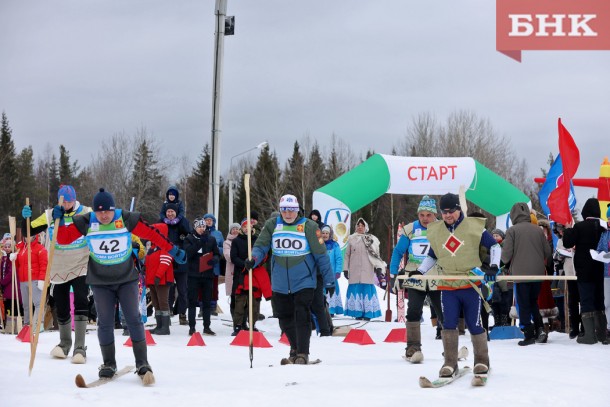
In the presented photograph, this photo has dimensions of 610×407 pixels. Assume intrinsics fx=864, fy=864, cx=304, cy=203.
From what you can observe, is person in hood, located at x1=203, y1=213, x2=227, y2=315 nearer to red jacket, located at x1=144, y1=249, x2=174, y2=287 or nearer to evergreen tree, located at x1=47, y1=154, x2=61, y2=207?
red jacket, located at x1=144, y1=249, x2=174, y2=287

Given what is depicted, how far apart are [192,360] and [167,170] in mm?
57784

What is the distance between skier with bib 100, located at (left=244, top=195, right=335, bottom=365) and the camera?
9164 millimetres

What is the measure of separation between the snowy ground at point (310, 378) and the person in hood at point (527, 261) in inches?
13.6

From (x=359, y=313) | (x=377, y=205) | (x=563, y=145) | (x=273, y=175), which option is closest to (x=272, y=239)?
(x=563, y=145)

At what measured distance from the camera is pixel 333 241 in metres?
15.3

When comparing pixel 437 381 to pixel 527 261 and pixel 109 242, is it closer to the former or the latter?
pixel 109 242

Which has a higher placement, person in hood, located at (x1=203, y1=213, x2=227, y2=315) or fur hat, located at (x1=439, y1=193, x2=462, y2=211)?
fur hat, located at (x1=439, y1=193, x2=462, y2=211)

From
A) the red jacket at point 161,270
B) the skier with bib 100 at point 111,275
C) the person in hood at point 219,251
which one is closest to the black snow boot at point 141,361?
the skier with bib 100 at point 111,275

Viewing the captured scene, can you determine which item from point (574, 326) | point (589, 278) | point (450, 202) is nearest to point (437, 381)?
point (450, 202)

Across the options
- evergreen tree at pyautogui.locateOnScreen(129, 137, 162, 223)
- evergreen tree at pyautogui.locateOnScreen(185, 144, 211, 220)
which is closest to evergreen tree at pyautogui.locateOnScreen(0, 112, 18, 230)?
evergreen tree at pyautogui.locateOnScreen(129, 137, 162, 223)

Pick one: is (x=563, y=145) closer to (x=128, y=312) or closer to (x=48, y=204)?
(x=128, y=312)

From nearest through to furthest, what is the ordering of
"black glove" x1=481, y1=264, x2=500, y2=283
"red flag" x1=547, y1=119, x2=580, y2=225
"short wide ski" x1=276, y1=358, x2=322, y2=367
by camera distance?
"black glove" x1=481, y1=264, x2=500, y2=283 < "short wide ski" x1=276, y1=358, x2=322, y2=367 < "red flag" x1=547, y1=119, x2=580, y2=225

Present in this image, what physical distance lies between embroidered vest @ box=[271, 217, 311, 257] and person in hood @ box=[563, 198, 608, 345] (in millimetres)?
4045

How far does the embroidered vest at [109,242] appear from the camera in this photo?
25.9 ft
